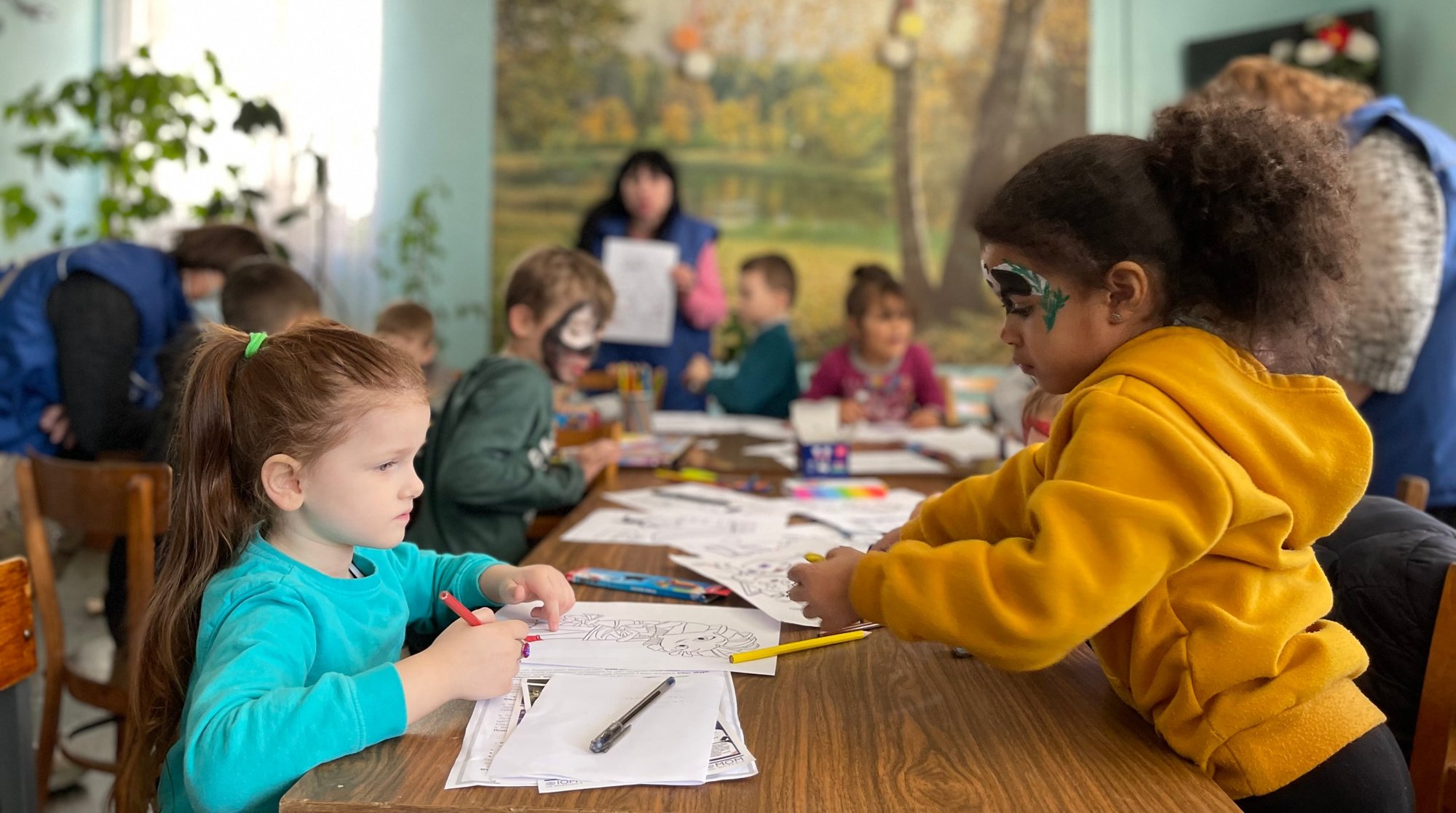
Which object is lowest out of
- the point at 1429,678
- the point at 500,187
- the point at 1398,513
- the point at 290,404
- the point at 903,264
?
the point at 1429,678

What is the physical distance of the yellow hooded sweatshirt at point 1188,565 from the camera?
875 mm

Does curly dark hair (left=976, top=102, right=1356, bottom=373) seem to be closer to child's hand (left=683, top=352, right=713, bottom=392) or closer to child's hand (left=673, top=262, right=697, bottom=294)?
child's hand (left=683, top=352, right=713, bottom=392)

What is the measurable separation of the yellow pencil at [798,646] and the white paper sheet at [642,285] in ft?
9.61

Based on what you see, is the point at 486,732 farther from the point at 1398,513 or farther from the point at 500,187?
the point at 500,187

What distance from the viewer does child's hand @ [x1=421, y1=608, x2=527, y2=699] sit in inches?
37.1

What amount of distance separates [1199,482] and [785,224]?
181 inches

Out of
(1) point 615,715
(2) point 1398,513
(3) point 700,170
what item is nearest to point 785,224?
(3) point 700,170

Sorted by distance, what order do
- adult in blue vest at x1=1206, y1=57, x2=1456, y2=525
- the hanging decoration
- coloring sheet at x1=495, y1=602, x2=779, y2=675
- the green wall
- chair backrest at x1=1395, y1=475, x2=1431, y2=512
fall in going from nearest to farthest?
coloring sheet at x1=495, y1=602, x2=779, y2=675 → chair backrest at x1=1395, y1=475, x2=1431, y2=512 → adult in blue vest at x1=1206, y1=57, x2=1456, y2=525 → the hanging decoration → the green wall

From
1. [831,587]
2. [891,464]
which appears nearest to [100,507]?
[831,587]

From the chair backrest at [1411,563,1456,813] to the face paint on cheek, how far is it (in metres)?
1.65

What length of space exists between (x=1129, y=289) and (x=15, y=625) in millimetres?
1158

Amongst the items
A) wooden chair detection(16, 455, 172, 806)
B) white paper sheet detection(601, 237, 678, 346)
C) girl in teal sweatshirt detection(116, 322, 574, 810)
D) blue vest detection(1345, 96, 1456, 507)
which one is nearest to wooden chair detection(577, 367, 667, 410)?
white paper sheet detection(601, 237, 678, 346)

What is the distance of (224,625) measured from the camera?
967 mm

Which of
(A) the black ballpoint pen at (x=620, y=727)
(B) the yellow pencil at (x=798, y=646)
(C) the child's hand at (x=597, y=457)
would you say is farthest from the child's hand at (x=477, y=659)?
(C) the child's hand at (x=597, y=457)
